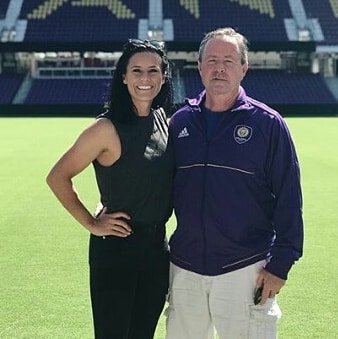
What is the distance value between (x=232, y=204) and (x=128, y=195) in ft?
1.66

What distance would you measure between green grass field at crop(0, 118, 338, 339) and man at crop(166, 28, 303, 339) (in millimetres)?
1499

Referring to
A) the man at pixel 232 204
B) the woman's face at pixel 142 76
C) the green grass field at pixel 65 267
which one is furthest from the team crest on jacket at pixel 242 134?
the green grass field at pixel 65 267

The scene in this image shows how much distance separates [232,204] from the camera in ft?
9.87

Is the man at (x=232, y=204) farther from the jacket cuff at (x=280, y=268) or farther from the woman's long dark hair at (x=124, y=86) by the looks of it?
the woman's long dark hair at (x=124, y=86)

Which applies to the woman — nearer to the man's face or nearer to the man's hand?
the man's face

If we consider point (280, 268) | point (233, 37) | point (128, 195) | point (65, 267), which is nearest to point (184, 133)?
point (128, 195)

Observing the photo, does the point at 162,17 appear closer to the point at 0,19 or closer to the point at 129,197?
the point at 0,19

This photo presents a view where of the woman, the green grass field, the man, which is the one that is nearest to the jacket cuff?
the man

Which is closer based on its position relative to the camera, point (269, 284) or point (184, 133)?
point (269, 284)

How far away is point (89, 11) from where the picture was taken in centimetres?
4059

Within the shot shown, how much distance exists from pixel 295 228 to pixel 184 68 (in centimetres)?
3790

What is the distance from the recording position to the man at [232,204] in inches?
117

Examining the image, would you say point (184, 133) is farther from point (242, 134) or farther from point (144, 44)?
point (144, 44)

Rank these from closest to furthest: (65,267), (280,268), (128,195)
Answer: (280,268) < (128,195) < (65,267)
